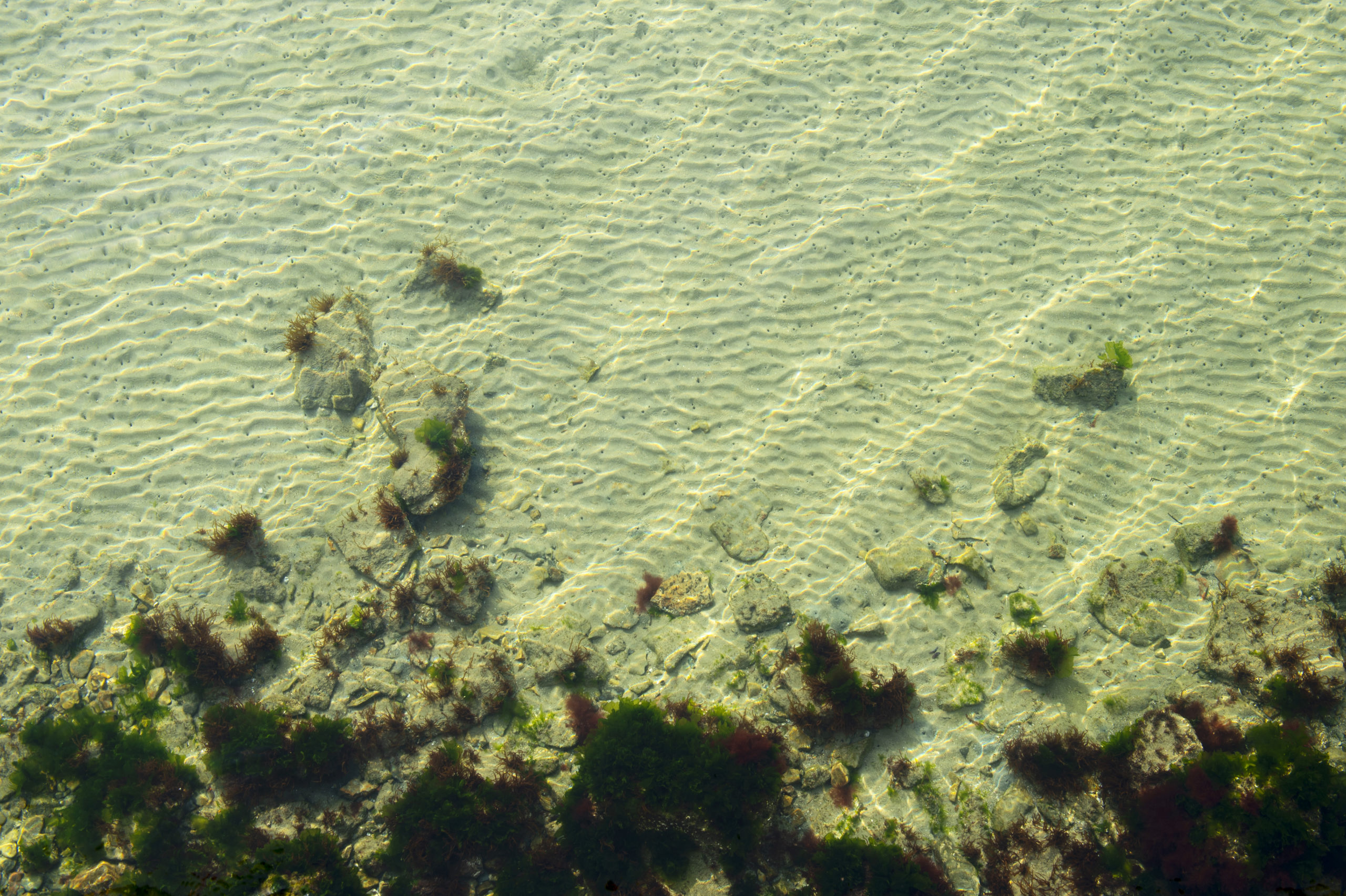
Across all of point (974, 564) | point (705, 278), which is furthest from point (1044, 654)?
point (705, 278)

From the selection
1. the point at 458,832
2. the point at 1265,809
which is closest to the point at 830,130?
the point at 1265,809

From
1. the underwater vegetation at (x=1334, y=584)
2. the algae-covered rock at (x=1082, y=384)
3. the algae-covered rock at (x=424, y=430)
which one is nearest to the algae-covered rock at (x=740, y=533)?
the algae-covered rock at (x=424, y=430)

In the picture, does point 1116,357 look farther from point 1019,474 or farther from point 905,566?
point 905,566

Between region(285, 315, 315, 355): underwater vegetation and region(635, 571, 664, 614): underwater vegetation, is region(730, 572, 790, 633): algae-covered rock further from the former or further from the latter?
region(285, 315, 315, 355): underwater vegetation

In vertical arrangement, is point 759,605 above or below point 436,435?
below

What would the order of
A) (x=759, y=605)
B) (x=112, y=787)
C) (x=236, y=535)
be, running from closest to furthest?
(x=112, y=787) → (x=759, y=605) → (x=236, y=535)

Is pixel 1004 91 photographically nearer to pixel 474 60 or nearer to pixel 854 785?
pixel 474 60

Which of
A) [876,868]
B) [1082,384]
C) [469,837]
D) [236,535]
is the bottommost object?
[876,868]
